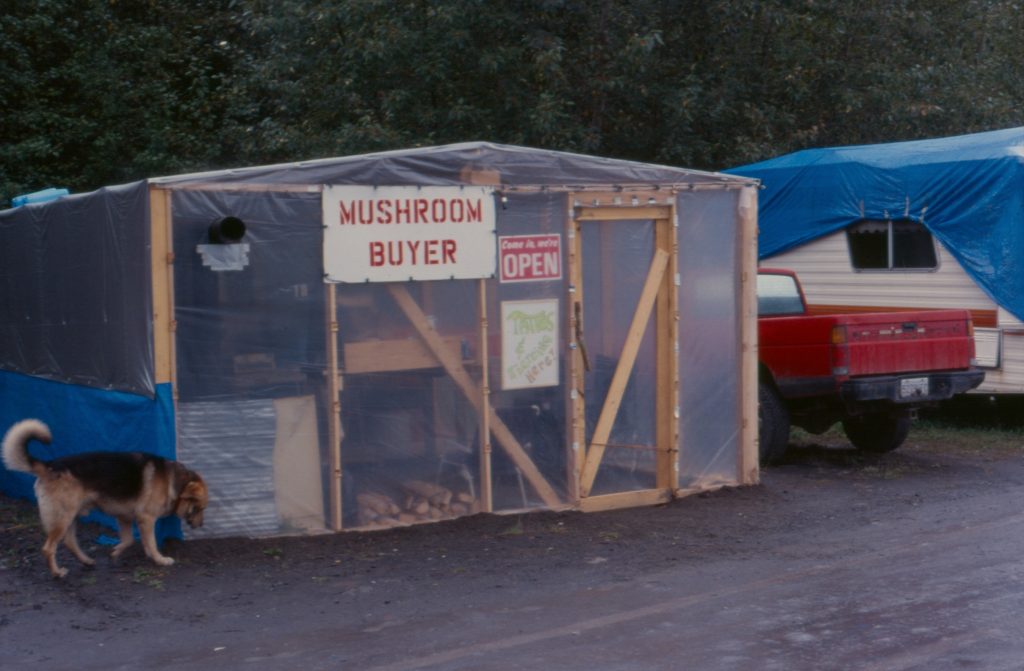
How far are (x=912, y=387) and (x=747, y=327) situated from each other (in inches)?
80.2

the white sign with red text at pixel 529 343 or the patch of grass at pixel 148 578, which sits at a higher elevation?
the white sign with red text at pixel 529 343

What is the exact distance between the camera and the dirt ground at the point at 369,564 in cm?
712

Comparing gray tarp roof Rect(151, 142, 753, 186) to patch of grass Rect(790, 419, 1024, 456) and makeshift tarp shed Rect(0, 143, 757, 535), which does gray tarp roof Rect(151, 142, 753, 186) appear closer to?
makeshift tarp shed Rect(0, 143, 757, 535)

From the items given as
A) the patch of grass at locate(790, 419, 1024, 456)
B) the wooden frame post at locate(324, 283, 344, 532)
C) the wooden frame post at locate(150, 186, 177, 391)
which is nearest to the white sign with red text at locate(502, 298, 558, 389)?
the wooden frame post at locate(324, 283, 344, 532)

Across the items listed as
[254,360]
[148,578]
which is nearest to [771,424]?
[254,360]

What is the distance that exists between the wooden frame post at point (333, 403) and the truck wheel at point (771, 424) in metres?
4.76

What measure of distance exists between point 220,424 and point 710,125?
1175 centimetres

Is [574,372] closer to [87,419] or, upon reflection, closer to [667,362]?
[667,362]

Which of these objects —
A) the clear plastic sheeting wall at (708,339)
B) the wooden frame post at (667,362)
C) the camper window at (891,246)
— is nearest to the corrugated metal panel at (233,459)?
the wooden frame post at (667,362)

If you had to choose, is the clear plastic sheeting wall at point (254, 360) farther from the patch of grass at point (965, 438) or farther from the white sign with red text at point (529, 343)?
the patch of grass at point (965, 438)

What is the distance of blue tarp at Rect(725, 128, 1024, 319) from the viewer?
13.5m

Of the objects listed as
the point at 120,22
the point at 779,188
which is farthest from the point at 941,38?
the point at 120,22

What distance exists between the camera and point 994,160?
13695mm

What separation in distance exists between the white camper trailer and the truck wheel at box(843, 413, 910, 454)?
135cm
